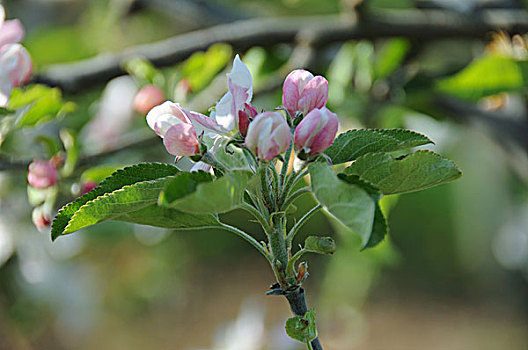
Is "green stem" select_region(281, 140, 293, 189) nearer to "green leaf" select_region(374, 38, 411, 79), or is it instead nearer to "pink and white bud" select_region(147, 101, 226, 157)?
"pink and white bud" select_region(147, 101, 226, 157)

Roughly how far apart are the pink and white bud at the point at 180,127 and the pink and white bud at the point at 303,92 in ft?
0.09

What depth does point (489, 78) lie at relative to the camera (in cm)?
42

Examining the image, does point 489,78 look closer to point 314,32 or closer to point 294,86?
point 314,32

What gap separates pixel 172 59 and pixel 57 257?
1.42 ft

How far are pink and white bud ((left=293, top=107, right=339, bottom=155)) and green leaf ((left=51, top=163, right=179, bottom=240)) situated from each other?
1.7 inches

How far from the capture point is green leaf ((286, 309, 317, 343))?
0.58 feet

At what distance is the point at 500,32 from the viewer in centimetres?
49

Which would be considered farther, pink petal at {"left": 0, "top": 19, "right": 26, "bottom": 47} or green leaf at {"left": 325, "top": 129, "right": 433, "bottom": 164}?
pink petal at {"left": 0, "top": 19, "right": 26, "bottom": 47}

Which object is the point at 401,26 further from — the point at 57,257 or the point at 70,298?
the point at 70,298

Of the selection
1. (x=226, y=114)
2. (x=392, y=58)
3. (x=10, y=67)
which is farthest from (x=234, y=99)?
(x=392, y=58)

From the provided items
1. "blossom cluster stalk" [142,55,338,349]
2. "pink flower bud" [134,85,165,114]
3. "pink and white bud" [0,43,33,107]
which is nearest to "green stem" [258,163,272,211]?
"blossom cluster stalk" [142,55,338,349]

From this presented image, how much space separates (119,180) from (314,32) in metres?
0.31

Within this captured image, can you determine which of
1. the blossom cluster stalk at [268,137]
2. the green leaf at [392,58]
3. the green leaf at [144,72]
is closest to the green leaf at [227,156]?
the blossom cluster stalk at [268,137]

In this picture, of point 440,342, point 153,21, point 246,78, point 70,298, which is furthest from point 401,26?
point 440,342
